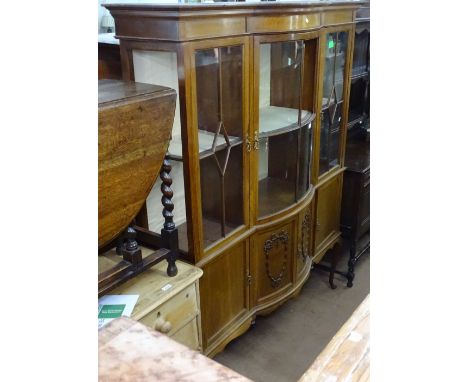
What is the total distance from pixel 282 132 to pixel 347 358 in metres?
1.71

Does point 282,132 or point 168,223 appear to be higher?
point 282,132

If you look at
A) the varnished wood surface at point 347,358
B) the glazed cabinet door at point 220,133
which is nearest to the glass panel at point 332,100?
the glazed cabinet door at point 220,133

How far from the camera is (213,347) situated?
1952 mm

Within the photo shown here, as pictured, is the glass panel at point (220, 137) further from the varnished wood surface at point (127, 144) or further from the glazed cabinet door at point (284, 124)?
the varnished wood surface at point (127, 144)

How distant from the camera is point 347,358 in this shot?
1.33 ft

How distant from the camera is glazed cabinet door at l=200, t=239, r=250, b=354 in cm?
186

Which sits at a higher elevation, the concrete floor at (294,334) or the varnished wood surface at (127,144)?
the varnished wood surface at (127,144)

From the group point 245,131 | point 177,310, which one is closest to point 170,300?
point 177,310

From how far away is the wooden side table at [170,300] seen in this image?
4.91ft

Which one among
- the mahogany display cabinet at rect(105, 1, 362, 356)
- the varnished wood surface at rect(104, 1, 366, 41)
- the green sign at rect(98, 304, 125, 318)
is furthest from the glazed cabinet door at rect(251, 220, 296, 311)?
the varnished wood surface at rect(104, 1, 366, 41)

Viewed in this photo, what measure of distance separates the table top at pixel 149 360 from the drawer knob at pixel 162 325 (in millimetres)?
1138

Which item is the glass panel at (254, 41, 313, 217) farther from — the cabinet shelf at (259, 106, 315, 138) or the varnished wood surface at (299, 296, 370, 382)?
the varnished wood surface at (299, 296, 370, 382)

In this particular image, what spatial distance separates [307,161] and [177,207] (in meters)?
0.80

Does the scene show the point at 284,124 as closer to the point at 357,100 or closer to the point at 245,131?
the point at 245,131
